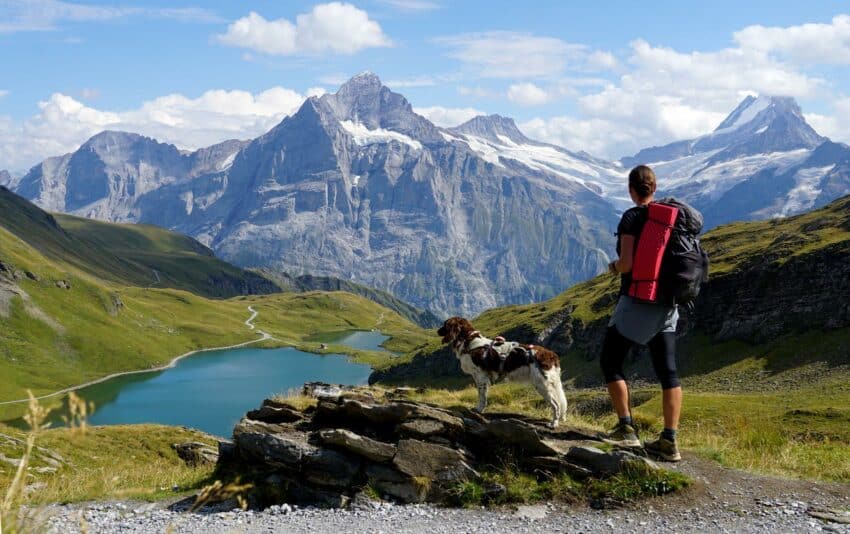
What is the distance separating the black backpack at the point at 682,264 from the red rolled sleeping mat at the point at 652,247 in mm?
121

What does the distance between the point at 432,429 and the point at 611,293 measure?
405ft

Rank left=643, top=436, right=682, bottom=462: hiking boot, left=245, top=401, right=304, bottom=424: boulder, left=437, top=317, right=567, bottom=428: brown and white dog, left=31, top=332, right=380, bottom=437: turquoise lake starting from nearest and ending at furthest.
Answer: left=643, top=436, right=682, bottom=462: hiking boot → left=437, top=317, right=567, bottom=428: brown and white dog → left=245, top=401, right=304, bottom=424: boulder → left=31, top=332, right=380, bottom=437: turquoise lake

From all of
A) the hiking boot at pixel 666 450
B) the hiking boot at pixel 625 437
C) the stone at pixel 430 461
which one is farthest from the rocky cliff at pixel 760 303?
the stone at pixel 430 461

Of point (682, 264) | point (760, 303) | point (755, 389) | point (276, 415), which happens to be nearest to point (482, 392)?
point (682, 264)

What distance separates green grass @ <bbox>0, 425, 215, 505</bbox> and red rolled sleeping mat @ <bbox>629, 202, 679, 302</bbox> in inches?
529

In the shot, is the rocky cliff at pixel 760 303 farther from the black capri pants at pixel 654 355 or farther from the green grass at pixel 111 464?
the black capri pants at pixel 654 355

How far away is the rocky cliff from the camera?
8844 centimetres

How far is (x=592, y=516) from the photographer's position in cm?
1304

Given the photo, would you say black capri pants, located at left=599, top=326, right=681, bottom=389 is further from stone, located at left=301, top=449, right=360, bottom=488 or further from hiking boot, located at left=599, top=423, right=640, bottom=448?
stone, located at left=301, top=449, right=360, bottom=488

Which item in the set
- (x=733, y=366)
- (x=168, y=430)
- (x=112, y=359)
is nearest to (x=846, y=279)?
(x=733, y=366)

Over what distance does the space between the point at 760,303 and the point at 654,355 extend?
94.4 metres

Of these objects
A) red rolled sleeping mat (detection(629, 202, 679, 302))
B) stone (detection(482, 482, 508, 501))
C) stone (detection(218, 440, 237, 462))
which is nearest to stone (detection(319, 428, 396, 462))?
stone (detection(482, 482, 508, 501))

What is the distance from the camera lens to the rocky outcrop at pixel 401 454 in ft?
48.8

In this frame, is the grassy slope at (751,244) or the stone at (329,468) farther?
the grassy slope at (751,244)
